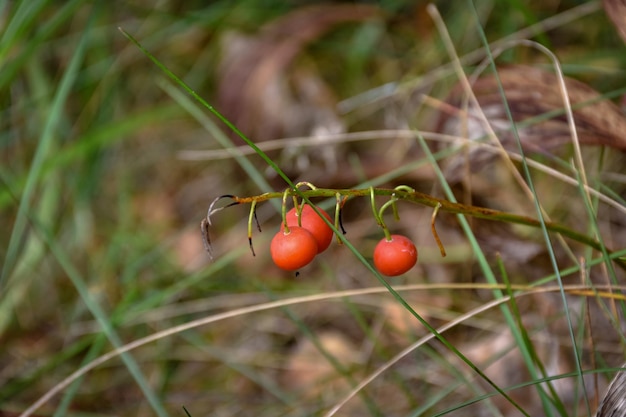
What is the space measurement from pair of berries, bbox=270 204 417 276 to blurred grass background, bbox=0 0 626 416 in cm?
55

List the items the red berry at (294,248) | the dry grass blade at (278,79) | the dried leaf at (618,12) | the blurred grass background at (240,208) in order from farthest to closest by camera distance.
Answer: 1. the dry grass blade at (278,79)
2. the blurred grass background at (240,208)
3. the dried leaf at (618,12)
4. the red berry at (294,248)

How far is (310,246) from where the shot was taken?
848mm

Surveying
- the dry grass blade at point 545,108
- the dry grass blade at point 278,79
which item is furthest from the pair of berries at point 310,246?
the dry grass blade at point 278,79

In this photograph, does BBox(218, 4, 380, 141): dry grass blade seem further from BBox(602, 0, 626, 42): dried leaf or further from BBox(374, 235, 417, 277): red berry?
BBox(374, 235, 417, 277): red berry

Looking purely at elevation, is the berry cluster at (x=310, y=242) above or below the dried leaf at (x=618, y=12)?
below

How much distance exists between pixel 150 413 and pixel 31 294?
711mm

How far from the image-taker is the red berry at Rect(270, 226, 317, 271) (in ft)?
2.75

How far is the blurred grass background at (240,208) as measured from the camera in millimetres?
1662

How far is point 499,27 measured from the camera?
2230 mm

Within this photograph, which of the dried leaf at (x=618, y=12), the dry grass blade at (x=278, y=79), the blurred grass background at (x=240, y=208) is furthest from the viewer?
the dry grass blade at (x=278, y=79)

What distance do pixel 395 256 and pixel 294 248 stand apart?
0.14 meters

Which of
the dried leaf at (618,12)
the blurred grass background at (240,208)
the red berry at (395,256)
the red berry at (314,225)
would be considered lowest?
the blurred grass background at (240,208)

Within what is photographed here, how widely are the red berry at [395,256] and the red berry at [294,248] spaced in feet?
0.32

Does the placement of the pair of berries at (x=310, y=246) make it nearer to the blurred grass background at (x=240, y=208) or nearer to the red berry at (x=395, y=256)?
the red berry at (x=395, y=256)
